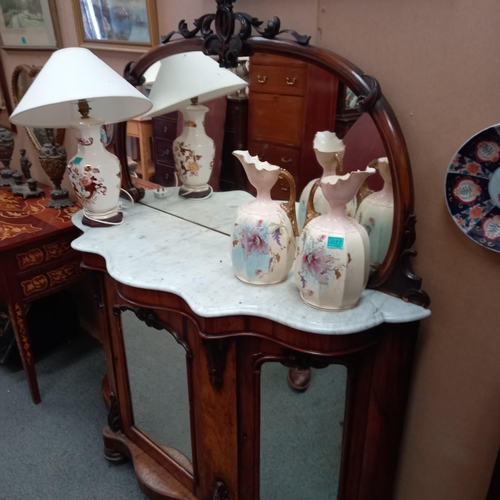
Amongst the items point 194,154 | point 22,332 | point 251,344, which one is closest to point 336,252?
point 251,344

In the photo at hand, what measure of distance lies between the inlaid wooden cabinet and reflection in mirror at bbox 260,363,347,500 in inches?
16.8

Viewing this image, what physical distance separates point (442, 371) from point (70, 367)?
5.44 ft

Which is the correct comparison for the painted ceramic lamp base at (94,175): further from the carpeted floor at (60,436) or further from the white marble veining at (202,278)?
the carpeted floor at (60,436)

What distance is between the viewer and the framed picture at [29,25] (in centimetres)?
171

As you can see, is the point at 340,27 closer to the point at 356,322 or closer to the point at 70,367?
the point at 356,322

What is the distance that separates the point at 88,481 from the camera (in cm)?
150

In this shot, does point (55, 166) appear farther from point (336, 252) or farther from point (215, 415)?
point (336, 252)

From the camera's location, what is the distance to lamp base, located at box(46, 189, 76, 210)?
1760mm

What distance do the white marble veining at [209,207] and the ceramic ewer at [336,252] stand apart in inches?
15.8

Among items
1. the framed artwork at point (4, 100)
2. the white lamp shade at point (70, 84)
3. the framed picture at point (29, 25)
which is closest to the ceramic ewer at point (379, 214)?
the white lamp shade at point (70, 84)

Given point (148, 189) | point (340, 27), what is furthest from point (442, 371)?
point (148, 189)

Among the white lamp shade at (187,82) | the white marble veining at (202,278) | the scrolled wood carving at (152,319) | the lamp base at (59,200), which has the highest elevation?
the white lamp shade at (187,82)

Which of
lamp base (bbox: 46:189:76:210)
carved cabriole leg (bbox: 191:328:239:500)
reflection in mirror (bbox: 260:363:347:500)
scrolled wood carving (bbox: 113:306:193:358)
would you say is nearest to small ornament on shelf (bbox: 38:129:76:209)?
lamp base (bbox: 46:189:76:210)

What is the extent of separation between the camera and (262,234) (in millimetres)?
900
